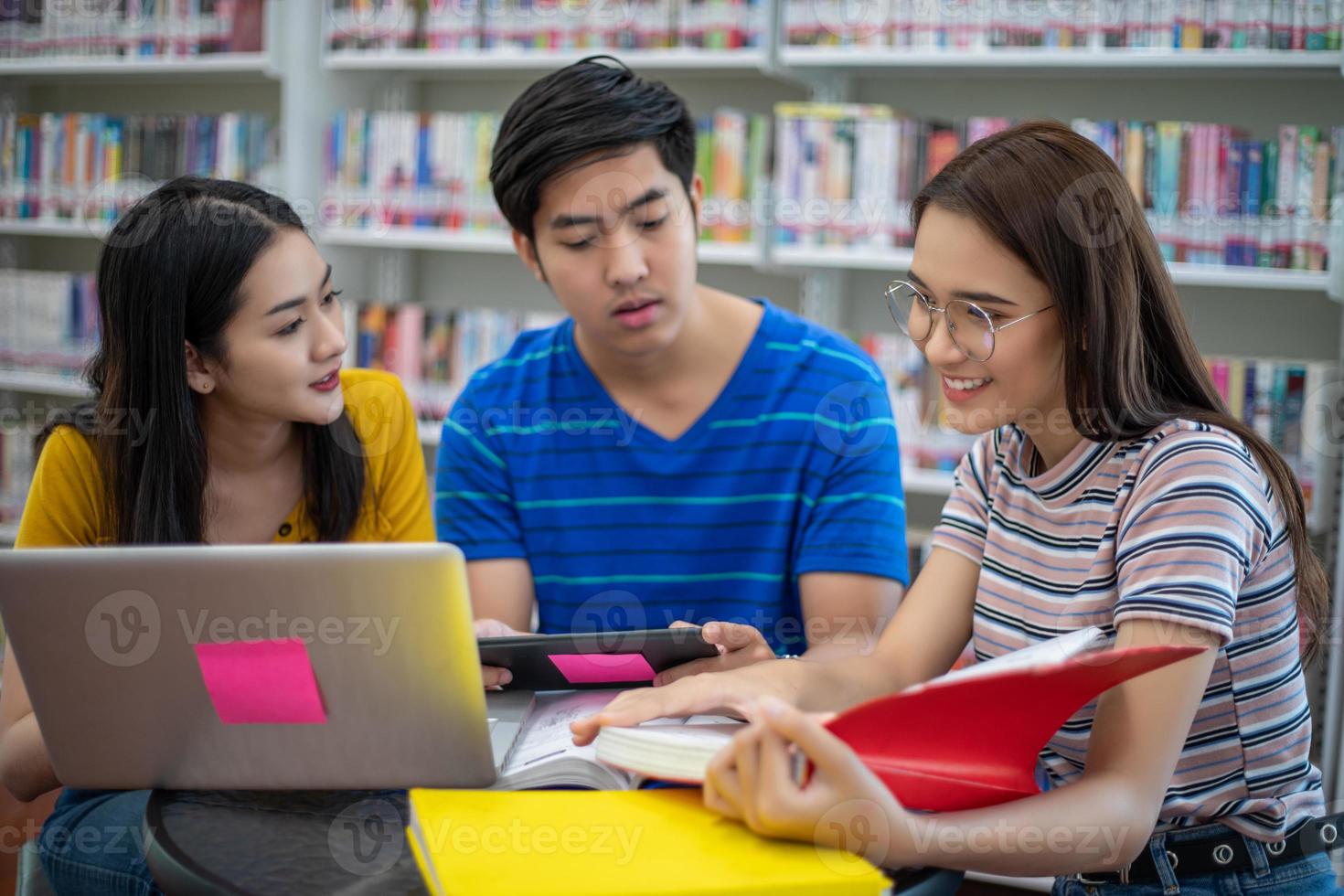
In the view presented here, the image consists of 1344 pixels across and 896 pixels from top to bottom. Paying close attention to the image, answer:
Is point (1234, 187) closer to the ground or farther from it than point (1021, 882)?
farther from it

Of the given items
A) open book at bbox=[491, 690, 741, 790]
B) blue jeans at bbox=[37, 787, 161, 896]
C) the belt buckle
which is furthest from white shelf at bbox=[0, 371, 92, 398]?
the belt buckle

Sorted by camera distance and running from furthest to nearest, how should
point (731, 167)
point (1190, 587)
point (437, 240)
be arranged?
1. point (437, 240)
2. point (731, 167)
3. point (1190, 587)

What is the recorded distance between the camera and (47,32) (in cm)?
312

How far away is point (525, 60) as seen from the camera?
8.62 ft

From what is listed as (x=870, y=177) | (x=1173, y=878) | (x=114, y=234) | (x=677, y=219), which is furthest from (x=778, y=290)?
(x=1173, y=878)

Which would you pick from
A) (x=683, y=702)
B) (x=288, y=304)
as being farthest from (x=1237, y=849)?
(x=288, y=304)

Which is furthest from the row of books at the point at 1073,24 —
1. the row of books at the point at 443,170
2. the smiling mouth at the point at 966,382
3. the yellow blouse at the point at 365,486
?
the smiling mouth at the point at 966,382

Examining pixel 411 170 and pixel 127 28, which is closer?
pixel 411 170

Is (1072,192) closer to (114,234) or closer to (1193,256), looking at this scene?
(114,234)

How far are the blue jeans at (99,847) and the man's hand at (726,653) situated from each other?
0.50 meters

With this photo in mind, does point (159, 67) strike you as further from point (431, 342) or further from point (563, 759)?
point (563, 759)

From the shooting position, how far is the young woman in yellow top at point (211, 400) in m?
1.27

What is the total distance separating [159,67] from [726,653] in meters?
2.61

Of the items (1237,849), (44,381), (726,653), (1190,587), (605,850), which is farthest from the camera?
(44,381)
